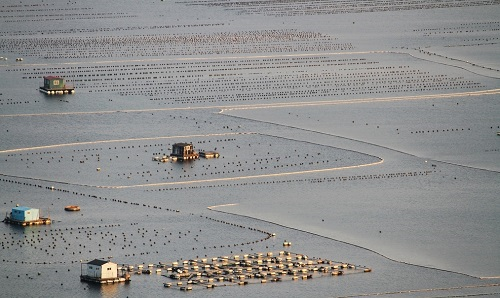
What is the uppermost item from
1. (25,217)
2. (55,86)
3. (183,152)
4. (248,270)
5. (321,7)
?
(321,7)

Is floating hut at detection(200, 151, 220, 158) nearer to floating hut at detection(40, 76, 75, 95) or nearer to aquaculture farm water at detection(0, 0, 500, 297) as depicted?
aquaculture farm water at detection(0, 0, 500, 297)

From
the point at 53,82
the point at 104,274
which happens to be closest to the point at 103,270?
the point at 104,274

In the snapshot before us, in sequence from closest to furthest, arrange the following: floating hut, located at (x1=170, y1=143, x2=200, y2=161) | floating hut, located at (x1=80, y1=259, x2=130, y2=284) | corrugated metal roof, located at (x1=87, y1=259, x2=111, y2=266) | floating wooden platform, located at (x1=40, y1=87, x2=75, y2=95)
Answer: floating hut, located at (x1=80, y1=259, x2=130, y2=284) < corrugated metal roof, located at (x1=87, y1=259, x2=111, y2=266) < floating hut, located at (x1=170, y1=143, x2=200, y2=161) < floating wooden platform, located at (x1=40, y1=87, x2=75, y2=95)

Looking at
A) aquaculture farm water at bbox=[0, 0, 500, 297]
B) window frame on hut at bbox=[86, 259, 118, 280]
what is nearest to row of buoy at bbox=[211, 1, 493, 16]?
aquaculture farm water at bbox=[0, 0, 500, 297]

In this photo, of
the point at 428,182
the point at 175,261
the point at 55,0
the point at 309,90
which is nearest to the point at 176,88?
the point at 309,90

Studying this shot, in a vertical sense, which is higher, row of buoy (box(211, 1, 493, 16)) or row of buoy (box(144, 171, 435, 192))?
row of buoy (box(211, 1, 493, 16))

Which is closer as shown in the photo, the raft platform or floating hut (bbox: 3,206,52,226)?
floating hut (bbox: 3,206,52,226)

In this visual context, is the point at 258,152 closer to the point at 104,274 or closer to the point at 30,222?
the point at 30,222
